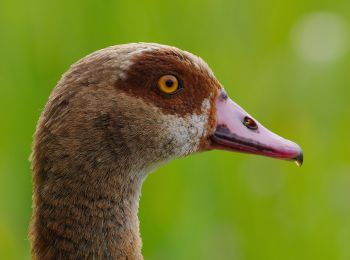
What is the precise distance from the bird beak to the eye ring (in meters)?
0.13

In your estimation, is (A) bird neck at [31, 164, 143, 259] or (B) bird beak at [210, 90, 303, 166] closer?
(A) bird neck at [31, 164, 143, 259]

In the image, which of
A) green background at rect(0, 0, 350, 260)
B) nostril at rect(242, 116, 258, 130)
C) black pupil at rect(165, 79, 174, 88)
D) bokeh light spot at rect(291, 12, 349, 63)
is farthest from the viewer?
bokeh light spot at rect(291, 12, 349, 63)

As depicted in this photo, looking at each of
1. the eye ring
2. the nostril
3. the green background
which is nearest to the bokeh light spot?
the green background

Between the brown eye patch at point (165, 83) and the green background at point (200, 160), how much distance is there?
2.57 feet

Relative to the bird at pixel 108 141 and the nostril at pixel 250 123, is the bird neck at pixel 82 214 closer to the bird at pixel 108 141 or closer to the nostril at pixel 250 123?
the bird at pixel 108 141

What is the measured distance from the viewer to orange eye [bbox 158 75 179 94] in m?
2.13

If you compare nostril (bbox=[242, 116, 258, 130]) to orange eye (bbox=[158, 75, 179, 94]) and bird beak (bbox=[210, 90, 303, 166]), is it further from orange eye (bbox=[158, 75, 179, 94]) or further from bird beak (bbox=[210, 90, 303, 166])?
orange eye (bbox=[158, 75, 179, 94])

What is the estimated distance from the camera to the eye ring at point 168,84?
2127 mm

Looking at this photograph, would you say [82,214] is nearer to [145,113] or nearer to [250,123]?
[145,113]

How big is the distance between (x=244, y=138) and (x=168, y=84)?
0.21 meters

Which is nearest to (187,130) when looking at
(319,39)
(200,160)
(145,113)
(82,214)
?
(145,113)

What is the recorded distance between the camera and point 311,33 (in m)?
3.60

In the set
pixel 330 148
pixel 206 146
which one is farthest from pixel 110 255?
pixel 330 148

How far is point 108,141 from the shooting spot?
2.06m
